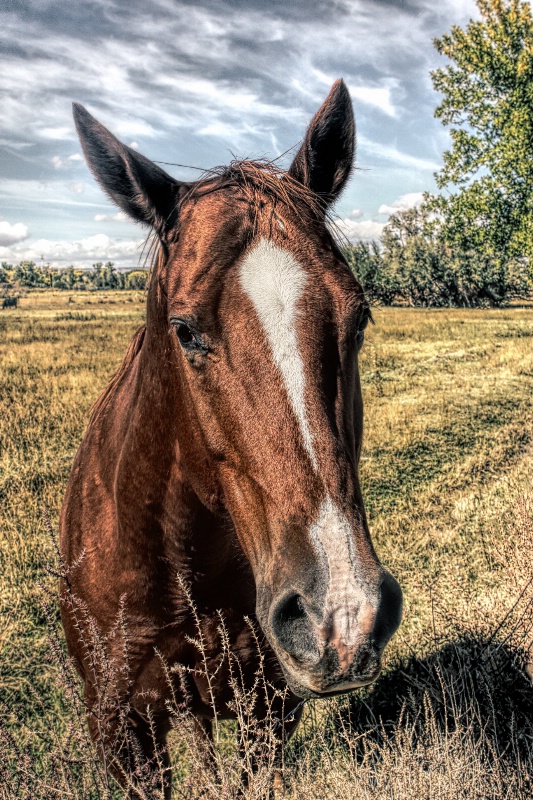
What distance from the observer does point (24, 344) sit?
2355 centimetres

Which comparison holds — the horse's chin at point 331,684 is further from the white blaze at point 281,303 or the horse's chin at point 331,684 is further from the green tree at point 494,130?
the green tree at point 494,130

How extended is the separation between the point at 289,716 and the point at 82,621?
1.17 metres

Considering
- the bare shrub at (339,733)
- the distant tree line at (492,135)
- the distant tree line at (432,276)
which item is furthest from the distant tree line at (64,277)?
the bare shrub at (339,733)

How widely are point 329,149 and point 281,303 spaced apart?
2.99ft

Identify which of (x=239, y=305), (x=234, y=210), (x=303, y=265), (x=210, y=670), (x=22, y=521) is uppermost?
(x=234, y=210)

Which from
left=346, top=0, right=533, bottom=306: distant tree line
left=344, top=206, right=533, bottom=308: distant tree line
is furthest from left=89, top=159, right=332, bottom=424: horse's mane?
left=344, top=206, right=533, bottom=308: distant tree line

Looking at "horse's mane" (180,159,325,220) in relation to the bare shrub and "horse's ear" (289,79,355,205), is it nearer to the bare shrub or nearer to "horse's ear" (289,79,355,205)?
"horse's ear" (289,79,355,205)

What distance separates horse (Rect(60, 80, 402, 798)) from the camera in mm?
1500

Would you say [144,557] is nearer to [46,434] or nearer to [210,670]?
[210,670]

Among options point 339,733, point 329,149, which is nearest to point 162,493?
point 329,149

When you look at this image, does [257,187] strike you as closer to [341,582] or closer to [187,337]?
[187,337]

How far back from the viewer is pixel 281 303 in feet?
5.69

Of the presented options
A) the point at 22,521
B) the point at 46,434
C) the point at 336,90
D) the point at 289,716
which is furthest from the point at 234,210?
the point at 46,434

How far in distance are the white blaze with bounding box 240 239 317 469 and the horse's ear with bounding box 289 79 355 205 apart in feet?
1.57
